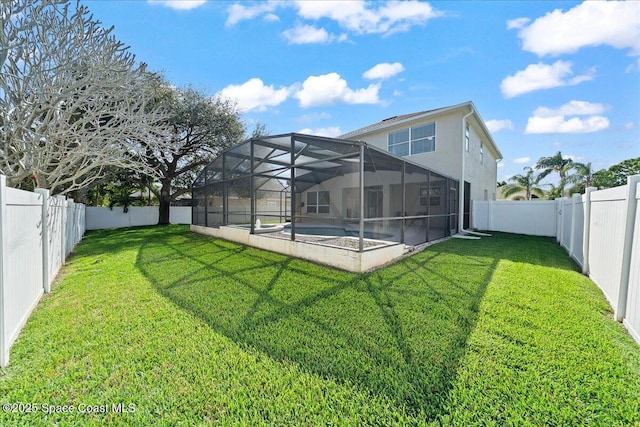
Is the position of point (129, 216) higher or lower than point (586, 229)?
lower

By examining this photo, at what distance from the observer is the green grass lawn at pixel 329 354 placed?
5.99 ft

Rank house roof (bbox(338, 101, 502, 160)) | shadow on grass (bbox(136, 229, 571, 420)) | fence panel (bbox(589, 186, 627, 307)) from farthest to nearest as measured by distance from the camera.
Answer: house roof (bbox(338, 101, 502, 160)) → fence panel (bbox(589, 186, 627, 307)) → shadow on grass (bbox(136, 229, 571, 420))

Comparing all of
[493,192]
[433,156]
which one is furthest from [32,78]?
[493,192]

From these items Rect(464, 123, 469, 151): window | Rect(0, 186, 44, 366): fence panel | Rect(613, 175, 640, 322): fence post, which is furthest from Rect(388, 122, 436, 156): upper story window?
Rect(0, 186, 44, 366): fence panel

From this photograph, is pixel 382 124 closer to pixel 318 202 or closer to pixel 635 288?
pixel 318 202

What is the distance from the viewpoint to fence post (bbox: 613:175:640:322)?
2916 mm

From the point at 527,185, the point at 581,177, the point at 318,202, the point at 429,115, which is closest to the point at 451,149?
the point at 429,115

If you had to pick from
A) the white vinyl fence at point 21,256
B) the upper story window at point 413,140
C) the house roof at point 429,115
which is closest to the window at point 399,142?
the upper story window at point 413,140

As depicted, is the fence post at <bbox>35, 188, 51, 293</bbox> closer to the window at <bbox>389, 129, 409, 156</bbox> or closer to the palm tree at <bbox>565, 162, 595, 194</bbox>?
the window at <bbox>389, 129, 409, 156</bbox>

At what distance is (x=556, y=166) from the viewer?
2138 cm

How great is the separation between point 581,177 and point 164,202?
98.7ft

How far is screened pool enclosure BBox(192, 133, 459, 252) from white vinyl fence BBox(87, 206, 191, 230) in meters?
6.92

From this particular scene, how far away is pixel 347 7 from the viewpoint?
7070 millimetres

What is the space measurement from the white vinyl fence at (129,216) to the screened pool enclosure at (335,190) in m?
6.92
